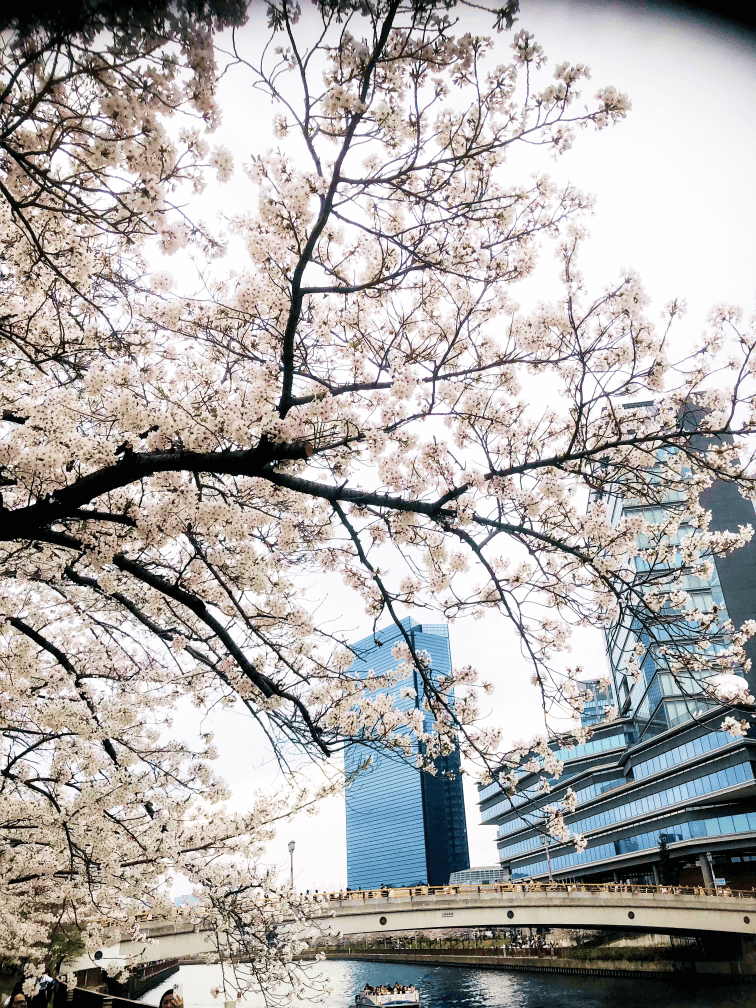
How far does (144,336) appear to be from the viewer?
553 centimetres

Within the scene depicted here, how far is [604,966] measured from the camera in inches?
1705

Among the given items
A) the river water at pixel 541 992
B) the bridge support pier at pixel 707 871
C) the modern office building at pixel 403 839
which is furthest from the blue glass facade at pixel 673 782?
the modern office building at pixel 403 839

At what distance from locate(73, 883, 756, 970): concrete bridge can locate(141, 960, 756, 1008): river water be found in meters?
2.73

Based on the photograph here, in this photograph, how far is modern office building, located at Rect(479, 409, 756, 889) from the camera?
40906mm

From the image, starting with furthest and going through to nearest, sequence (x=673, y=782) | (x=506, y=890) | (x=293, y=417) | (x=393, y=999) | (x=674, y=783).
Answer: (x=673, y=782), (x=674, y=783), (x=506, y=890), (x=393, y=999), (x=293, y=417)

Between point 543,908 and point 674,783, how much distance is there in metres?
18.8

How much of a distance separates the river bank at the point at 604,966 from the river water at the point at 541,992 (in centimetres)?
112

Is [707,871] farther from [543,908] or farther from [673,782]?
[543,908]

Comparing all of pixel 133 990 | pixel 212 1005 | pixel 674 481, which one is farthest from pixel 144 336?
pixel 212 1005

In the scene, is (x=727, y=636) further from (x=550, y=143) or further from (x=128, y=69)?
(x=128, y=69)

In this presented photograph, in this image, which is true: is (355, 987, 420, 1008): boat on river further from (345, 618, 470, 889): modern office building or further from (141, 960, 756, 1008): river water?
(345, 618, 470, 889): modern office building

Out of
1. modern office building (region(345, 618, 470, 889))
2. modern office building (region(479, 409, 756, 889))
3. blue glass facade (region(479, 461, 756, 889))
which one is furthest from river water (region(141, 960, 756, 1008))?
modern office building (region(345, 618, 470, 889))

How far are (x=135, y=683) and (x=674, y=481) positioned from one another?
21.3ft

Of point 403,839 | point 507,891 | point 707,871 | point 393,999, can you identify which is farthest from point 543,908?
point 403,839
